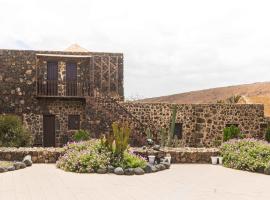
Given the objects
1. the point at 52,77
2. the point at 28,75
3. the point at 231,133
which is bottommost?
the point at 231,133

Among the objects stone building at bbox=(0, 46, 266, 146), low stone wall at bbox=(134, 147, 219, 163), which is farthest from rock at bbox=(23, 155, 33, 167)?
stone building at bbox=(0, 46, 266, 146)

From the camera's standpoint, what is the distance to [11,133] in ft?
72.9

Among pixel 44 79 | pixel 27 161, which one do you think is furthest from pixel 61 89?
pixel 27 161

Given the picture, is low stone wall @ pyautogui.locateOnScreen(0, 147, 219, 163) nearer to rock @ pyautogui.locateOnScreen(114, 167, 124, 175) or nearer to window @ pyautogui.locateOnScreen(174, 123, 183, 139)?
rock @ pyautogui.locateOnScreen(114, 167, 124, 175)

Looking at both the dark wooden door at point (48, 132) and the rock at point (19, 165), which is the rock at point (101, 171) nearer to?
the rock at point (19, 165)

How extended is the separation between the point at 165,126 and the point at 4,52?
11788 mm

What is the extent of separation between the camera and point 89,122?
2783 centimetres

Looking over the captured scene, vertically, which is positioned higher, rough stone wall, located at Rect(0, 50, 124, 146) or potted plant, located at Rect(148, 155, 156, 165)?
rough stone wall, located at Rect(0, 50, 124, 146)

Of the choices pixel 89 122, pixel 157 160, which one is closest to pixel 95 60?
pixel 89 122

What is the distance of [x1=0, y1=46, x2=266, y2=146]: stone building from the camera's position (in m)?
27.4

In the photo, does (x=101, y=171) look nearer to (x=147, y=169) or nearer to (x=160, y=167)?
(x=147, y=169)

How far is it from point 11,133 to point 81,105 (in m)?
7.68

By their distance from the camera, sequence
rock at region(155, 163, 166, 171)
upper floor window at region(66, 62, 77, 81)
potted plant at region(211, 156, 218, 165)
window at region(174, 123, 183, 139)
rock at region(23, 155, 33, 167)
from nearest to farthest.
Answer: rock at region(155, 163, 166, 171)
rock at region(23, 155, 33, 167)
potted plant at region(211, 156, 218, 165)
window at region(174, 123, 183, 139)
upper floor window at region(66, 62, 77, 81)

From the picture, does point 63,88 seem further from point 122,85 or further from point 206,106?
point 206,106
